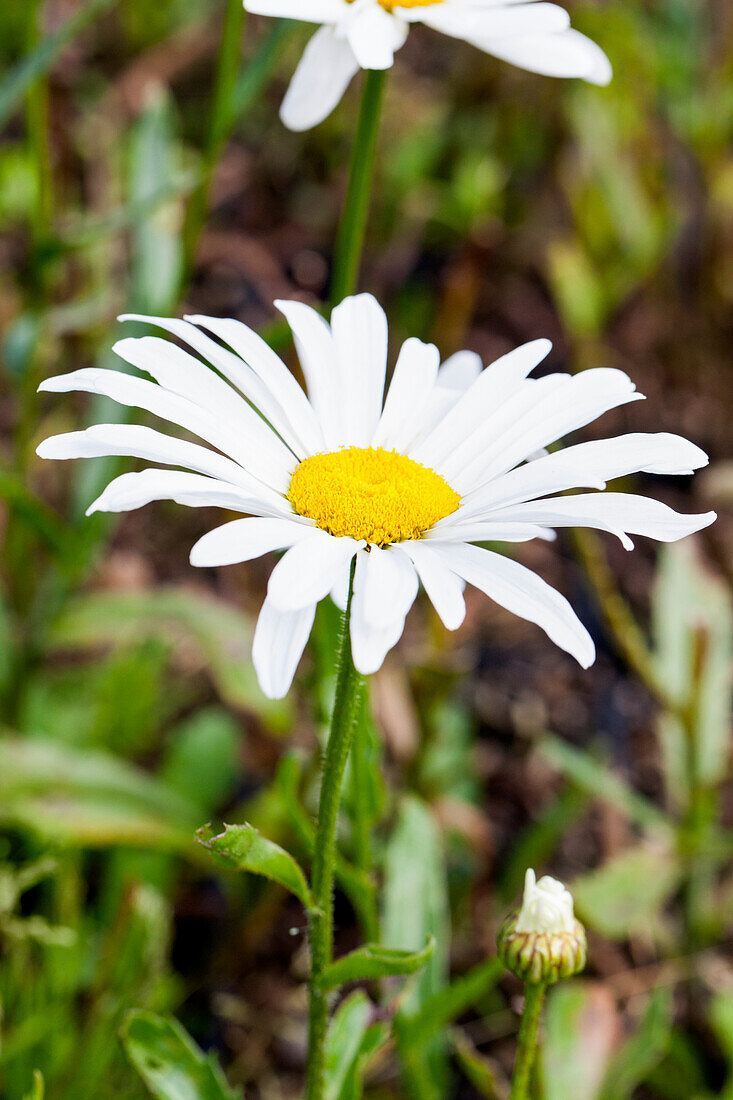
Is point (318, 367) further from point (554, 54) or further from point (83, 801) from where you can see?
point (83, 801)

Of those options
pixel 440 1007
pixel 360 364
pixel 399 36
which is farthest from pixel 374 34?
pixel 440 1007

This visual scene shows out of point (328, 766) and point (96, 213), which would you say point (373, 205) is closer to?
point (96, 213)

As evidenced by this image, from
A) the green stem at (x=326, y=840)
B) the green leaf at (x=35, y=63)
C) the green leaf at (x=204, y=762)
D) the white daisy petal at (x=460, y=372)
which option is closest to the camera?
the green stem at (x=326, y=840)

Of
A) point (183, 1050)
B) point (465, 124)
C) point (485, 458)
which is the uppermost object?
point (465, 124)

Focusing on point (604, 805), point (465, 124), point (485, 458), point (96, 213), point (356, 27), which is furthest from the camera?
point (465, 124)

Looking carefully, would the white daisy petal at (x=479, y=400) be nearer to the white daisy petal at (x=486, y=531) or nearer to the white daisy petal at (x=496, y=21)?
the white daisy petal at (x=486, y=531)

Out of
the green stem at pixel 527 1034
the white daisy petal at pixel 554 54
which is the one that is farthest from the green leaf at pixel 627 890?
the white daisy petal at pixel 554 54

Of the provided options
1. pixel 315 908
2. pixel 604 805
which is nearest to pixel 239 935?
pixel 604 805
